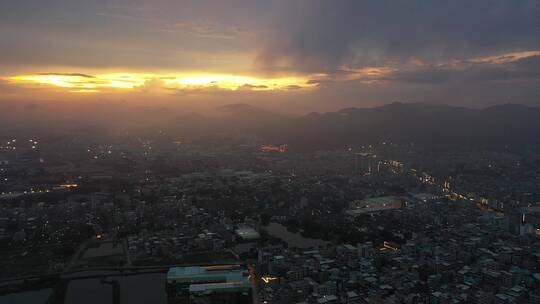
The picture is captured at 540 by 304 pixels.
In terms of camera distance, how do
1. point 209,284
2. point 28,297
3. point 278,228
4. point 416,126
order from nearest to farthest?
point 28,297, point 209,284, point 278,228, point 416,126

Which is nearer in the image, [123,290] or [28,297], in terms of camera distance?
[28,297]

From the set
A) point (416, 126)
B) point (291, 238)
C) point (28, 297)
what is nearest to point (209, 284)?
point (28, 297)

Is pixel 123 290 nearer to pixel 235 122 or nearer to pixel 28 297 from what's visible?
pixel 28 297

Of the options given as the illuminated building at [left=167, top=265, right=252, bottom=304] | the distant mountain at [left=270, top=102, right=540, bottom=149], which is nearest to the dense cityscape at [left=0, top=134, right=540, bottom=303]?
the illuminated building at [left=167, top=265, right=252, bottom=304]

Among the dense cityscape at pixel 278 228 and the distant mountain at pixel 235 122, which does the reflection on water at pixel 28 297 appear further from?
the distant mountain at pixel 235 122

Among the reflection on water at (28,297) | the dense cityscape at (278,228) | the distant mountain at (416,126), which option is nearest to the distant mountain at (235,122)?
the distant mountain at (416,126)
